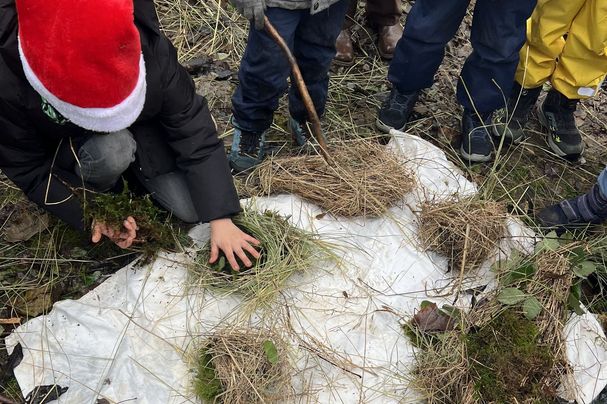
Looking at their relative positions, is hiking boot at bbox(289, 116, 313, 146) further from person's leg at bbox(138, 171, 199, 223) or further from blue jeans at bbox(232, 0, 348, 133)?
person's leg at bbox(138, 171, 199, 223)

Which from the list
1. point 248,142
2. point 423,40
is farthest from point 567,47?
point 248,142

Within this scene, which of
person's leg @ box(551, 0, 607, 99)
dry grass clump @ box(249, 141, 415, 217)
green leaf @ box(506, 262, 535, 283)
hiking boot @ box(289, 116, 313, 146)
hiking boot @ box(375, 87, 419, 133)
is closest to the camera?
green leaf @ box(506, 262, 535, 283)

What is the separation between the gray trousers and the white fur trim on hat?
38cm

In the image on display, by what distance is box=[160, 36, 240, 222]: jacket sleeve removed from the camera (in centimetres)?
187

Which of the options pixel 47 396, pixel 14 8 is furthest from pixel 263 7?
pixel 47 396

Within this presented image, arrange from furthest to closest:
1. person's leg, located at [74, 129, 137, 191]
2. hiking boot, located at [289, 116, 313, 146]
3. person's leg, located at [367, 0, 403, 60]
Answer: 1. person's leg, located at [367, 0, 403, 60]
2. hiking boot, located at [289, 116, 313, 146]
3. person's leg, located at [74, 129, 137, 191]

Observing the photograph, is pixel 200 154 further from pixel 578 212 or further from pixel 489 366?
pixel 578 212

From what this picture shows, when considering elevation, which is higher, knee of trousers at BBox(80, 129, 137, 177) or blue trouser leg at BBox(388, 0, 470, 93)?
blue trouser leg at BBox(388, 0, 470, 93)

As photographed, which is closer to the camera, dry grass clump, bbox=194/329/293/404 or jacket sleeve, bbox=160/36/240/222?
dry grass clump, bbox=194/329/293/404

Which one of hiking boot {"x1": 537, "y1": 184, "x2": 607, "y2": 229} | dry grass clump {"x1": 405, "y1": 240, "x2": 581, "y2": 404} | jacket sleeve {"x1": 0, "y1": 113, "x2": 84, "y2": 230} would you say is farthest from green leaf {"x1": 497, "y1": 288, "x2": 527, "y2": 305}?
jacket sleeve {"x1": 0, "y1": 113, "x2": 84, "y2": 230}

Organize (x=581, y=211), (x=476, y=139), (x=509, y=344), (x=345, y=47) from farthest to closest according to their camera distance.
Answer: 1. (x=345, y=47)
2. (x=476, y=139)
3. (x=581, y=211)
4. (x=509, y=344)

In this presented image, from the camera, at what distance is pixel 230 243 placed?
→ 1892mm

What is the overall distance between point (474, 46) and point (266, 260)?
4.14 ft

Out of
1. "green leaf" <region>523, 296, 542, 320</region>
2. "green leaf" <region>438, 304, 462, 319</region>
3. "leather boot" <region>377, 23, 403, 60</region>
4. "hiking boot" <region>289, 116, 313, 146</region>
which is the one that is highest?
"leather boot" <region>377, 23, 403, 60</region>
